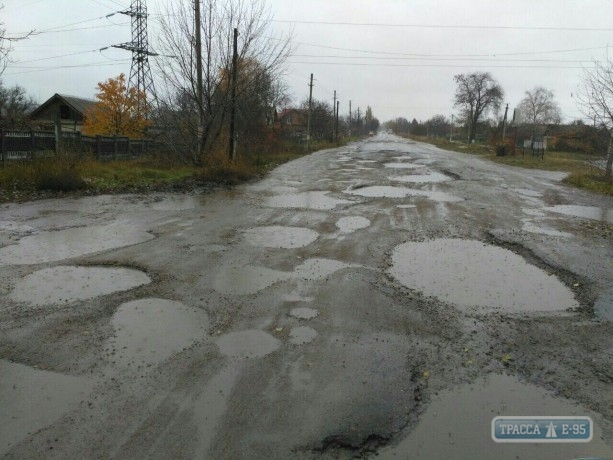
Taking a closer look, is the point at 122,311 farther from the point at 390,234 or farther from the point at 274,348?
the point at 390,234

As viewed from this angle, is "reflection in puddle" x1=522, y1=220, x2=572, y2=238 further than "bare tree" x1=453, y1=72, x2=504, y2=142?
No

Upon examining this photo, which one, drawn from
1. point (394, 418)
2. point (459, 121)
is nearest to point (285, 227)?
point (394, 418)

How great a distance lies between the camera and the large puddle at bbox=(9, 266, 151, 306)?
5.05 meters

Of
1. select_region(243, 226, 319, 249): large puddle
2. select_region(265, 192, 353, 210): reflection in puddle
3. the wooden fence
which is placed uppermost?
the wooden fence

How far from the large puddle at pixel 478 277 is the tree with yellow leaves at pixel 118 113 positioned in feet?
96.1

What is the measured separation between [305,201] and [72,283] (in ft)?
24.0

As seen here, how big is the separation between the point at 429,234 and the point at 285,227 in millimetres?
2758

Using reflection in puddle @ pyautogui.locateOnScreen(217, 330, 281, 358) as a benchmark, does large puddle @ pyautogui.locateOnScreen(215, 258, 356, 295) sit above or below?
above

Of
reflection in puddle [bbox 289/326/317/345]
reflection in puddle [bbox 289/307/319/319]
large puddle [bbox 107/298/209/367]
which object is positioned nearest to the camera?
large puddle [bbox 107/298/209/367]

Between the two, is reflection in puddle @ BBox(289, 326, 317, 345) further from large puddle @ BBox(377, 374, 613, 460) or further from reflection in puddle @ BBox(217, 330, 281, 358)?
large puddle @ BBox(377, 374, 613, 460)

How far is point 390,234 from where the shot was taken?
840 cm

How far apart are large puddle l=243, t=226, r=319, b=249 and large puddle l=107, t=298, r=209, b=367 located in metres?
2.81

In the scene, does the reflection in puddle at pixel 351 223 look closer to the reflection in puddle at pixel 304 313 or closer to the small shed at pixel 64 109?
the reflection in puddle at pixel 304 313

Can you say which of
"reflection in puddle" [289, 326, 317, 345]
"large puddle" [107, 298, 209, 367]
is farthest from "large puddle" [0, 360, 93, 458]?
"reflection in puddle" [289, 326, 317, 345]
